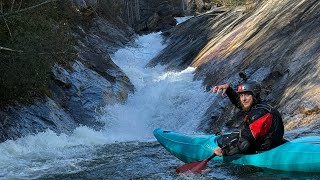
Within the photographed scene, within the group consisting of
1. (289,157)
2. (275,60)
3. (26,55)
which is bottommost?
(289,157)

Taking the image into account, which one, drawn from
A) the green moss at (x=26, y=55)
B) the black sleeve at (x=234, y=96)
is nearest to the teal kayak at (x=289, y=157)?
the black sleeve at (x=234, y=96)

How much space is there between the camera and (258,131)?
5.53 meters

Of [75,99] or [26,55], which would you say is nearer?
[26,55]

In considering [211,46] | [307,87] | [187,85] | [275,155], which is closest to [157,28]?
[211,46]

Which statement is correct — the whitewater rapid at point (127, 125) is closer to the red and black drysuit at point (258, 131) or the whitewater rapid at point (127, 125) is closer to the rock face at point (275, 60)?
the rock face at point (275, 60)

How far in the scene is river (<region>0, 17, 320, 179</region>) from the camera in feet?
21.2

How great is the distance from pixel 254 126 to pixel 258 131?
0.10m

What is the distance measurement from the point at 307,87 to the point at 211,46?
9224 millimetres

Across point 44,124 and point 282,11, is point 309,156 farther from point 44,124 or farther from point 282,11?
point 282,11

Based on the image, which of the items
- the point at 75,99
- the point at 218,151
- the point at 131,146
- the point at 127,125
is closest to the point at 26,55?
the point at 75,99

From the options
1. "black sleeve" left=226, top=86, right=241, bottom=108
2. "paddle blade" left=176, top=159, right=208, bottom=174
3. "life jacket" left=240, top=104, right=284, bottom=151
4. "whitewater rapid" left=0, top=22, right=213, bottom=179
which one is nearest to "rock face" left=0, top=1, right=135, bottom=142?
"whitewater rapid" left=0, top=22, right=213, bottom=179

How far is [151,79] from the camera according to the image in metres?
18.1

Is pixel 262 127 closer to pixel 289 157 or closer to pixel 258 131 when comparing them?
pixel 258 131

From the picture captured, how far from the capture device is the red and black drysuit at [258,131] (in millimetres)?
5449
